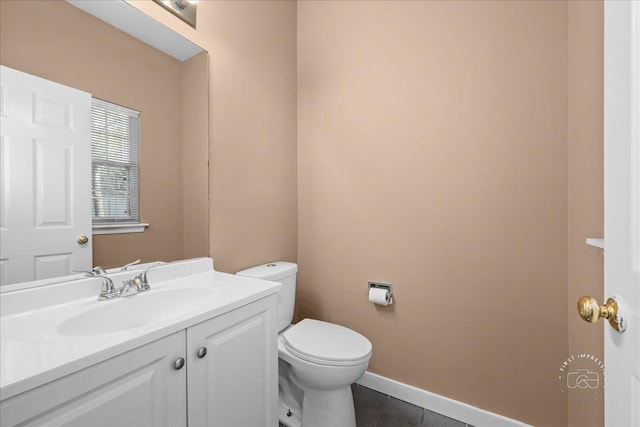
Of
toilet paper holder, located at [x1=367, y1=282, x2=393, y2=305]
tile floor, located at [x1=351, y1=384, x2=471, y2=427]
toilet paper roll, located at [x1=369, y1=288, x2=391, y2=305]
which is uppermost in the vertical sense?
toilet paper holder, located at [x1=367, y1=282, x2=393, y2=305]

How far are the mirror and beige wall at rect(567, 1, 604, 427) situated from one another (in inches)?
63.0

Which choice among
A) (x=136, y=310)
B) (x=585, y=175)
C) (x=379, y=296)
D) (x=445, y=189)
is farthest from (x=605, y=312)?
(x=136, y=310)

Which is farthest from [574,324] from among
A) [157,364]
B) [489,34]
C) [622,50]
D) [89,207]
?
[89,207]

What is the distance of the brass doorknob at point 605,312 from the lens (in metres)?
0.47

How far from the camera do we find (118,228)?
111 cm

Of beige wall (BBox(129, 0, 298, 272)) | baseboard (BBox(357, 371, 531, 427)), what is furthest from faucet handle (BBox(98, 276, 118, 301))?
baseboard (BBox(357, 371, 531, 427))

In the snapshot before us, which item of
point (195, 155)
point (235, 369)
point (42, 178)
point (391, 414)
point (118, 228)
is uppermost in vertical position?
point (195, 155)

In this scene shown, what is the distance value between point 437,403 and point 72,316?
5.69ft

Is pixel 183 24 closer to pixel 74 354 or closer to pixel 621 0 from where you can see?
pixel 74 354

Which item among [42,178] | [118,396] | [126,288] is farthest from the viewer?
[126,288]

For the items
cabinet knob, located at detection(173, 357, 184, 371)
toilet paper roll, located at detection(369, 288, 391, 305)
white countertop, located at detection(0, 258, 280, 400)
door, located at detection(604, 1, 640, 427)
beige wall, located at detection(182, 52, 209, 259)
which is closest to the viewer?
door, located at detection(604, 1, 640, 427)

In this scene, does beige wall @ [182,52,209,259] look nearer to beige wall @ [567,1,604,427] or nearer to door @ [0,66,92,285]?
door @ [0,66,92,285]

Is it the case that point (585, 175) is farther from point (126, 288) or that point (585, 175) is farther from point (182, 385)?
point (126, 288)

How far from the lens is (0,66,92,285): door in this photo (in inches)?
33.2
